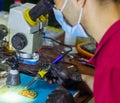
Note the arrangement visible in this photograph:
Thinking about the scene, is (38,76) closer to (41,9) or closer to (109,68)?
(41,9)

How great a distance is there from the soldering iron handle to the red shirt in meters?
0.42

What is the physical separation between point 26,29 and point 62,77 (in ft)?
0.98

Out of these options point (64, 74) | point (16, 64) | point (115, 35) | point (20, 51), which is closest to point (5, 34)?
point (20, 51)

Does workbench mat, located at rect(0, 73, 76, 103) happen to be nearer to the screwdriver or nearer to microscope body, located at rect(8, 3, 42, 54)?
the screwdriver

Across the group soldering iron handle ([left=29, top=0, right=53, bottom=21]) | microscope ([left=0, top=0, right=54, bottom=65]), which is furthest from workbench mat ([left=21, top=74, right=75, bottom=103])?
soldering iron handle ([left=29, top=0, right=53, bottom=21])

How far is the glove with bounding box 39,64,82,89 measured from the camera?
4.25ft

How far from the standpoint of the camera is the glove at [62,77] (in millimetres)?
1297

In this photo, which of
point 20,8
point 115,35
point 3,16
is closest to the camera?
point 115,35

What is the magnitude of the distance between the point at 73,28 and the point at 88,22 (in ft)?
0.46

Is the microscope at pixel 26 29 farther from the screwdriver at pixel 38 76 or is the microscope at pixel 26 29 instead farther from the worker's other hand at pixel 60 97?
the worker's other hand at pixel 60 97

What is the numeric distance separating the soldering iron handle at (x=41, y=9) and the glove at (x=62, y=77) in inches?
9.7

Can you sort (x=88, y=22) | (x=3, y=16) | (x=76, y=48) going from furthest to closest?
1. (x=76, y=48)
2. (x=3, y=16)
3. (x=88, y=22)

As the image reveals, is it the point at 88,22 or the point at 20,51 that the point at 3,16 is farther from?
the point at 88,22

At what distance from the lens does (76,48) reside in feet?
5.59
